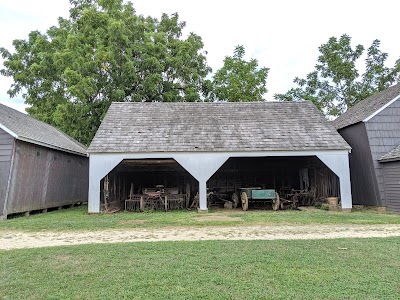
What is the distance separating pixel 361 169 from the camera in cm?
1558

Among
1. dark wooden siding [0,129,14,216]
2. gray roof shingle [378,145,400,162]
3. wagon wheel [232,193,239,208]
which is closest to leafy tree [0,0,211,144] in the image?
dark wooden siding [0,129,14,216]

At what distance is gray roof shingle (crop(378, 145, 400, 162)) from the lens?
1353cm

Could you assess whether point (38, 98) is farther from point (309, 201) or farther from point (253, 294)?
point (253, 294)

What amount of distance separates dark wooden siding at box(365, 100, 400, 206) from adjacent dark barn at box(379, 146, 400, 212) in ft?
1.10

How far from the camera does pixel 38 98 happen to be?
27.2 metres

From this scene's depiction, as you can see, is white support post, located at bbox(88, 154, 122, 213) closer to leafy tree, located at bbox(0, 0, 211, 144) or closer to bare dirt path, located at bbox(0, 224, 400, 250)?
bare dirt path, located at bbox(0, 224, 400, 250)

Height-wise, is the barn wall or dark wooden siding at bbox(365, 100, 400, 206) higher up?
dark wooden siding at bbox(365, 100, 400, 206)

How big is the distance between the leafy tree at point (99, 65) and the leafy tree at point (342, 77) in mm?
10205

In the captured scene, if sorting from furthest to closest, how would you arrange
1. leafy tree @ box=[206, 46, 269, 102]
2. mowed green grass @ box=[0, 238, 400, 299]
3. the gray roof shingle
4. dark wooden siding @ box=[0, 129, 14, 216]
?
leafy tree @ box=[206, 46, 269, 102] < the gray roof shingle < dark wooden siding @ box=[0, 129, 14, 216] < mowed green grass @ box=[0, 238, 400, 299]

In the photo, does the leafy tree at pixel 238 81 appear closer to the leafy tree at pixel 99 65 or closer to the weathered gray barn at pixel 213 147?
the leafy tree at pixel 99 65

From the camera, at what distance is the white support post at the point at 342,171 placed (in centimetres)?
1416

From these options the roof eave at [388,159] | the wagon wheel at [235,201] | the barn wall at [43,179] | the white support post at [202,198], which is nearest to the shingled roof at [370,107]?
the roof eave at [388,159]

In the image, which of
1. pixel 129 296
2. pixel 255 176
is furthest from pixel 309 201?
pixel 129 296

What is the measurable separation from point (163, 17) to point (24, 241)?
23750mm
